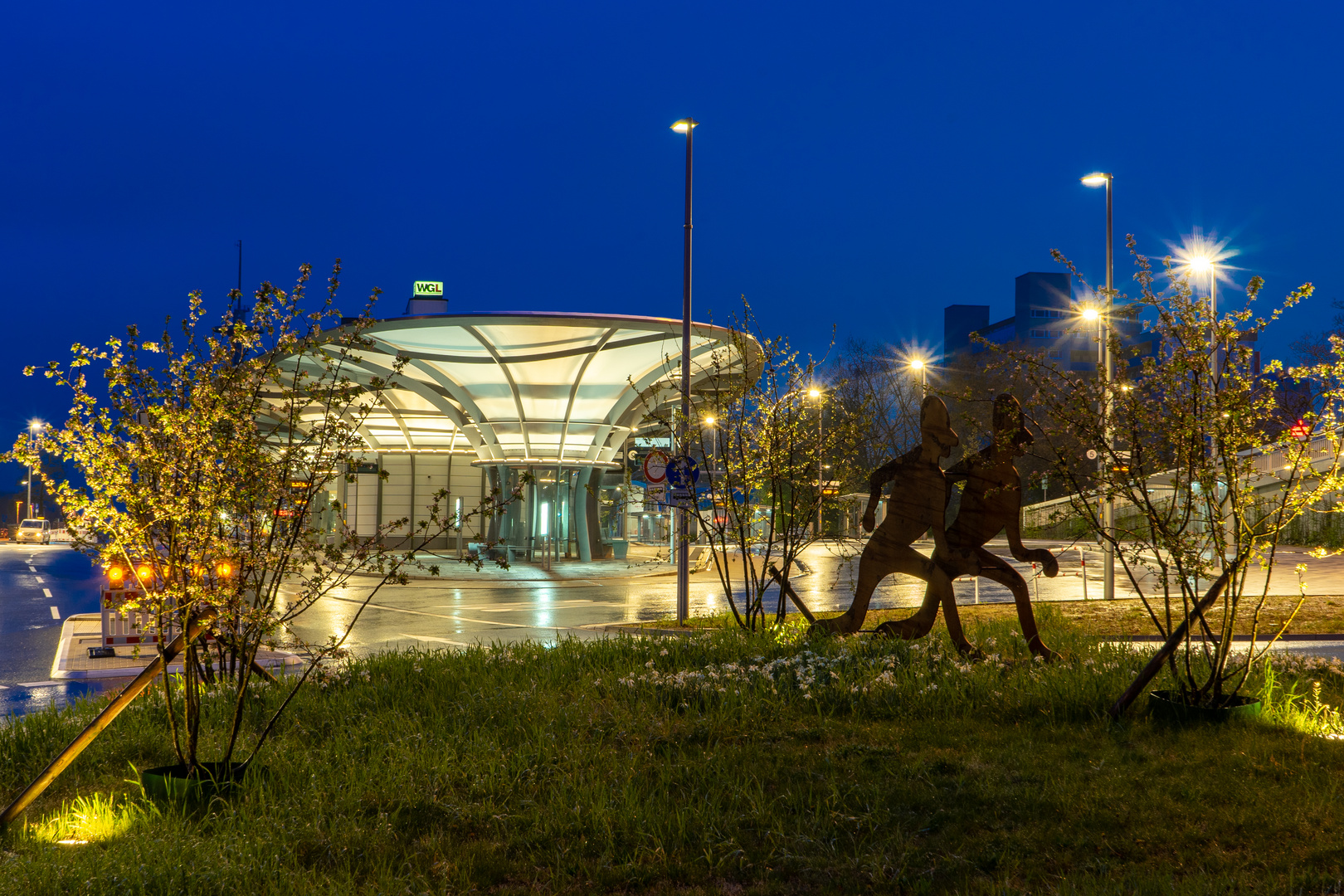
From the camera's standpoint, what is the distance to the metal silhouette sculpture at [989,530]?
921 cm

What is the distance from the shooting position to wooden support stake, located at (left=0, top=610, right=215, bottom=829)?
17.5 feet

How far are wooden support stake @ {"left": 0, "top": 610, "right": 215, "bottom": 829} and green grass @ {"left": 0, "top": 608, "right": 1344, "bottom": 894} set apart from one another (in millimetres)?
143

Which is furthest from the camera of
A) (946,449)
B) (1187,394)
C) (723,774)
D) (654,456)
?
(654,456)

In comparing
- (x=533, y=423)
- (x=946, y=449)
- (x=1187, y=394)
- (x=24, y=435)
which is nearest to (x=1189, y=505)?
(x=1187, y=394)

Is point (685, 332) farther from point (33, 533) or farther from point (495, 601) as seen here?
point (33, 533)

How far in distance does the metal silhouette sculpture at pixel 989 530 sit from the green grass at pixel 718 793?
1291 millimetres

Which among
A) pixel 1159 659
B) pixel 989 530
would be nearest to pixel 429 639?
pixel 989 530

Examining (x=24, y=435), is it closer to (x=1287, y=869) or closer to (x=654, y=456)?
(x=1287, y=869)

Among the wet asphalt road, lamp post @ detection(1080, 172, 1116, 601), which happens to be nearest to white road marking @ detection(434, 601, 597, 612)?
the wet asphalt road

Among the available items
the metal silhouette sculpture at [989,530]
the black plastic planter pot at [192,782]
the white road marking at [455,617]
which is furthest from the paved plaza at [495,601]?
the black plastic planter pot at [192,782]

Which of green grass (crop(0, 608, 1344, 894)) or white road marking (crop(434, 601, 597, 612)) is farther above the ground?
green grass (crop(0, 608, 1344, 894))

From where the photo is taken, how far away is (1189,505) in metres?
7.11

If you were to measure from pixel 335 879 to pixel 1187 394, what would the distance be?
6.03m

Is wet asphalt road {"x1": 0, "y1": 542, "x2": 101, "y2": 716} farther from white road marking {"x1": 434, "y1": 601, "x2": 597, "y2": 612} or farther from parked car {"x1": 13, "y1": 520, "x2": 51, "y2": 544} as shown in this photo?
parked car {"x1": 13, "y1": 520, "x2": 51, "y2": 544}
